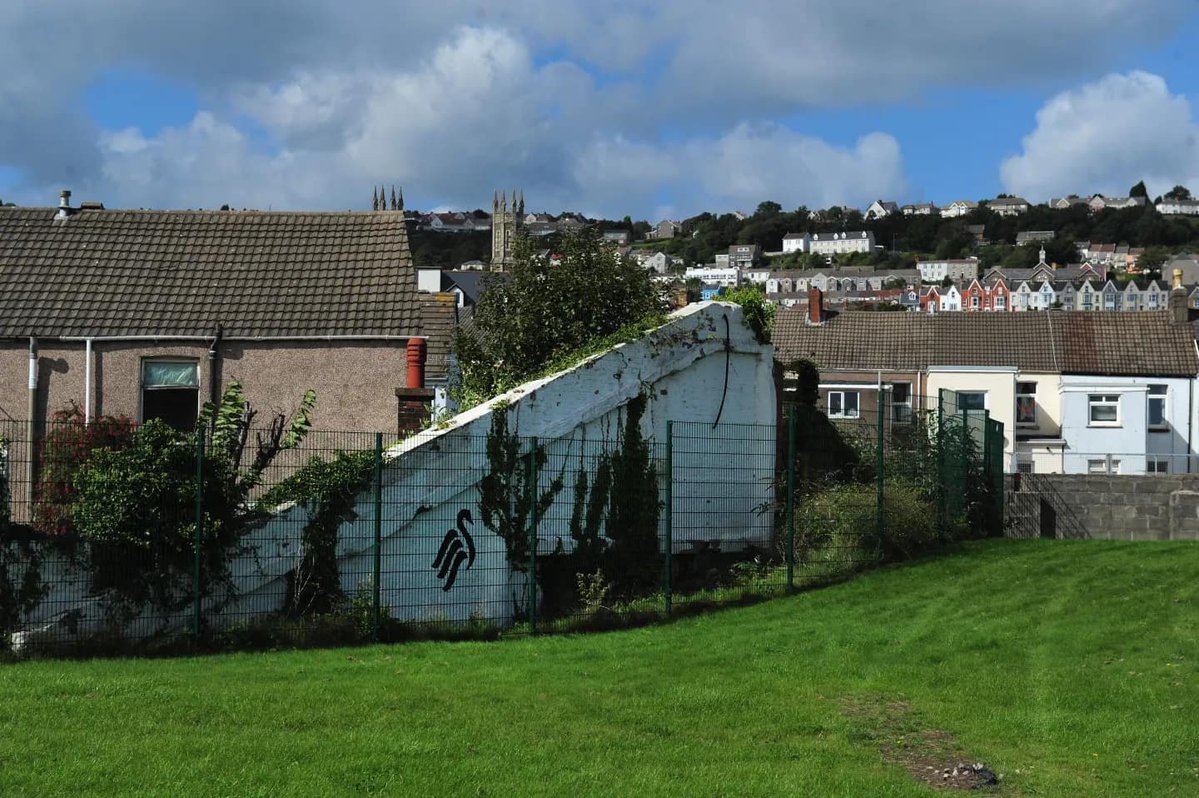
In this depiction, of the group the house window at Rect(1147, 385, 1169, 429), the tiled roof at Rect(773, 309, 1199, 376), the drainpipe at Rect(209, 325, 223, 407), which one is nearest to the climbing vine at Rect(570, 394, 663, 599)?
the drainpipe at Rect(209, 325, 223, 407)

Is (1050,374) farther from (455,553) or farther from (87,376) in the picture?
(455,553)

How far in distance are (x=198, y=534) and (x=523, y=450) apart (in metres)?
3.63

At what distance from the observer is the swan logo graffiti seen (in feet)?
43.4

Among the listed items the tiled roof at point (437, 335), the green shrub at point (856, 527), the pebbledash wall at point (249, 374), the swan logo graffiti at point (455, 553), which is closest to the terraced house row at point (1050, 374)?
the tiled roof at point (437, 335)

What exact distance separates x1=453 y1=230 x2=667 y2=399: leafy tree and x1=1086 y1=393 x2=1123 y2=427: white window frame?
39359mm

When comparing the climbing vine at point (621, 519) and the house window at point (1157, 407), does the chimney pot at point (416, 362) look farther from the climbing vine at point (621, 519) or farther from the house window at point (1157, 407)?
the house window at point (1157, 407)

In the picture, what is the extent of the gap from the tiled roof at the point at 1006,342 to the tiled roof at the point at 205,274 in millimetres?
32875

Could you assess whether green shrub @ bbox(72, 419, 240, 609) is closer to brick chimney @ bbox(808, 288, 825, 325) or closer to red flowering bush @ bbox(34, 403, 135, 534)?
red flowering bush @ bbox(34, 403, 135, 534)

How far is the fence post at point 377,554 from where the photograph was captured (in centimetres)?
1241

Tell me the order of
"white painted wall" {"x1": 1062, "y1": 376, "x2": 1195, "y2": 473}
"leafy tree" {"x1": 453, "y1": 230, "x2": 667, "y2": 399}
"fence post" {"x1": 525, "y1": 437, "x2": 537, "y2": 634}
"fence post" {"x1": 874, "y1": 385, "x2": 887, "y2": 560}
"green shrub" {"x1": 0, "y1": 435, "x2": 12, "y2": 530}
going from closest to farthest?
"green shrub" {"x1": 0, "y1": 435, "x2": 12, "y2": 530} < "fence post" {"x1": 525, "y1": 437, "x2": 537, "y2": 634} < "fence post" {"x1": 874, "y1": 385, "x2": 887, "y2": 560} < "leafy tree" {"x1": 453, "y1": 230, "x2": 667, "y2": 399} < "white painted wall" {"x1": 1062, "y1": 376, "x2": 1195, "y2": 473}

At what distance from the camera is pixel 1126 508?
24219mm

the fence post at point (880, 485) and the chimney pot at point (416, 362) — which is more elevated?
the chimney pot at point (416, 362)

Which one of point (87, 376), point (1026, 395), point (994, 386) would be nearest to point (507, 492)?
point (87, 376)

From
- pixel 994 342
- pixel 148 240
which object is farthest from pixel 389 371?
pixel 994 342
